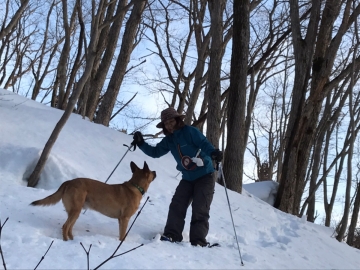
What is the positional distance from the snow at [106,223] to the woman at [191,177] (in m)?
0.30

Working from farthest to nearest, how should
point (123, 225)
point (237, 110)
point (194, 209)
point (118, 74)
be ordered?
point (118, 74)
point (237, 110)
point (194, 209)
point (123, 225)

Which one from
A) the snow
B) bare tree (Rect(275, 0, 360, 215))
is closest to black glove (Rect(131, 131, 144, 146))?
the snow

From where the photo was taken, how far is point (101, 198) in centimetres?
473

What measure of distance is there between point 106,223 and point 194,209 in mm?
1280

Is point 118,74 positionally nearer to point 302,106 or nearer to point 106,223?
point 302,106

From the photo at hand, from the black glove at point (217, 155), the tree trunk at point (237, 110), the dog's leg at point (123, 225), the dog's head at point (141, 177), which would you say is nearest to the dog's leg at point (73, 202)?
the dog's leg at point (123, 225)

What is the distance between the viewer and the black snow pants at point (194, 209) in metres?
5.24

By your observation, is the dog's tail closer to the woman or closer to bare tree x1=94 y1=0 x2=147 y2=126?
the woman

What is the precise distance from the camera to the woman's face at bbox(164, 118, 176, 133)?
547 cm

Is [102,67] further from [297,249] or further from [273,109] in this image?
[273,109]

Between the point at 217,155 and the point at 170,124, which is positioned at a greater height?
the point at 170,124

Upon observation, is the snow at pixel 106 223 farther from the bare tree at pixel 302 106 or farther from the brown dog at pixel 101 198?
the bare tree at pixel 302 106

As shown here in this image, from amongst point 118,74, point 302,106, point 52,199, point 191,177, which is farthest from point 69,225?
point 118,74

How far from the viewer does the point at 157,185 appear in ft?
25.9
